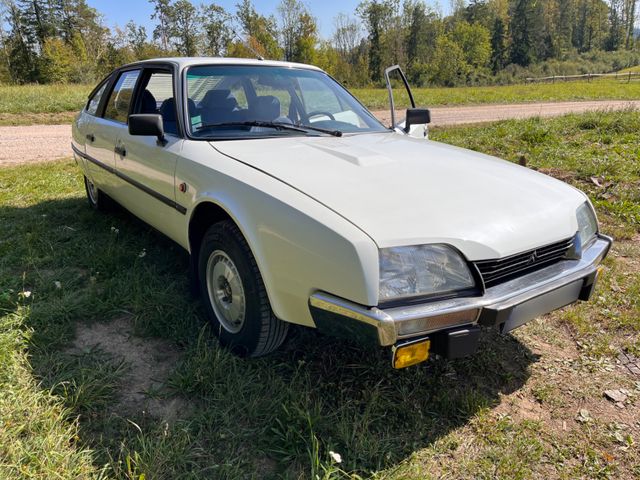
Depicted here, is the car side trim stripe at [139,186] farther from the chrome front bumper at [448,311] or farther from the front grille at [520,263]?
the front grille at [520,263]

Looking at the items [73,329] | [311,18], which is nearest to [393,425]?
[73,329]

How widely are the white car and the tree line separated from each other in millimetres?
27312

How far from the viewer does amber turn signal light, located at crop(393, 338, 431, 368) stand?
68.9 inches

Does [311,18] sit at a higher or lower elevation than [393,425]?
higher

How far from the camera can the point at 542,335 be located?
114 inches

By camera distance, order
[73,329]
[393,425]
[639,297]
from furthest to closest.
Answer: [639,297]
[73,329]
[393,425]

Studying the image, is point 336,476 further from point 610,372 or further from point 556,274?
point 610,372

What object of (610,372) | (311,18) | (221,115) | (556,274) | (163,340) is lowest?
(610,372)

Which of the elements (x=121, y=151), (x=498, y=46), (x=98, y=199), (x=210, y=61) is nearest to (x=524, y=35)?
(x=498, y=46)

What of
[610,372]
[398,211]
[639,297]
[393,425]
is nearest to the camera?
[398,211]

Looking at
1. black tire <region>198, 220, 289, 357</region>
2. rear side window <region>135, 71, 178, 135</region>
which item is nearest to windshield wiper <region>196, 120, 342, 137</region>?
rear side window <region>135, 71, 178, 135</region>

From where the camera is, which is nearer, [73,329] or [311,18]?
[73,329]

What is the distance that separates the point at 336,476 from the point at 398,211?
104 cm

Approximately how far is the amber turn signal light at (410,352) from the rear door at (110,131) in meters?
2.79
